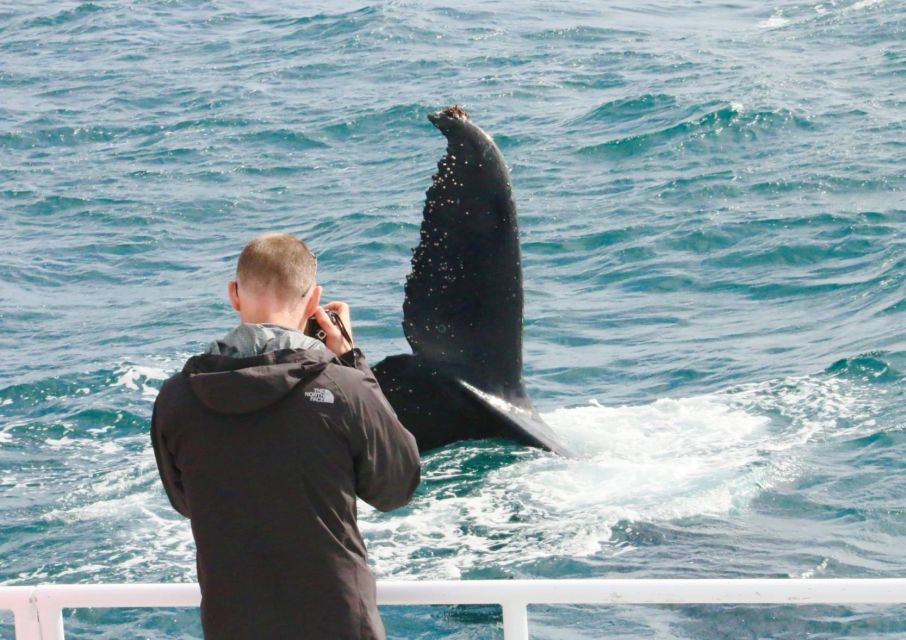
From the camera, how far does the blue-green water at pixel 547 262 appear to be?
6.86m

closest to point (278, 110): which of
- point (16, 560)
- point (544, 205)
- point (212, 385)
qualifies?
point (544, 205)

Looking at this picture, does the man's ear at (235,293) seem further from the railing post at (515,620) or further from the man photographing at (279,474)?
the railing post at (515,620)

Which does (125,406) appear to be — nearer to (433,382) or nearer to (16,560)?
(16,560)

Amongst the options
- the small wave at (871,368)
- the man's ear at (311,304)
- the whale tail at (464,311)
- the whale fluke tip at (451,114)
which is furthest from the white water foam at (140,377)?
the man's ear at (311,304)

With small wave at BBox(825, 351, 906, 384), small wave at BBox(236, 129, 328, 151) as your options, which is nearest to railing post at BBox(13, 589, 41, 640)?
small wave at BBox(825, 351, 906, 384)

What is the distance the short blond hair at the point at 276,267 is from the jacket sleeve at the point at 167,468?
0.36 meters

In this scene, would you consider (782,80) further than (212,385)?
Yes

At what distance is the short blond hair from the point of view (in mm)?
3104

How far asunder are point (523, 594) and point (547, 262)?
11.9 metres

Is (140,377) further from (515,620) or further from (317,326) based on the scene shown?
(515,620)

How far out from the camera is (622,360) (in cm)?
1137

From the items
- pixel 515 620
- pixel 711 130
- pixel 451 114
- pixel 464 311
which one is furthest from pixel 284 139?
pixel 515 620

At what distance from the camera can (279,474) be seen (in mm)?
2996

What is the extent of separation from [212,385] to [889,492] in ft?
18.6
